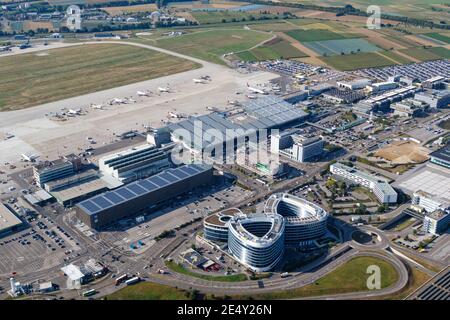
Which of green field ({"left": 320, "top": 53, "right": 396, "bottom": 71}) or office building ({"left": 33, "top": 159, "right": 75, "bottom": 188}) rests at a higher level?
green field ({"left": 320, "top": 53, "right": 396, "bottom": 71})

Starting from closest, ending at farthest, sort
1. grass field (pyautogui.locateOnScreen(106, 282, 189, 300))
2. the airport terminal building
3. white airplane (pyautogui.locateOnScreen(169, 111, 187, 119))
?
grass field (pyautogui.locateOnScreen(106, 282, 189, 300)) → the airport terminal building → white airplane (pyautogui.locateOnScreen(169, 111, 187, 119))

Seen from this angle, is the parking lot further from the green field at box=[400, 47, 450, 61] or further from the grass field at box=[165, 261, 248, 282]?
the green field at box=[400, 47, 450, 61]

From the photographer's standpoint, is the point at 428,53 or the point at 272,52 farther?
the point at 428,53

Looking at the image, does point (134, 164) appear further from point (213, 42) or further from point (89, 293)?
point (213, 42)

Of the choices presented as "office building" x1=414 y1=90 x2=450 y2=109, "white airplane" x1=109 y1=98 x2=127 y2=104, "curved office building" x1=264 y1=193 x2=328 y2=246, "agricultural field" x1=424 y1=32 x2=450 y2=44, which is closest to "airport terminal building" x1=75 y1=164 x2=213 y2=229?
"curved office building" x1=264 y1=193 x2=328 y2=246

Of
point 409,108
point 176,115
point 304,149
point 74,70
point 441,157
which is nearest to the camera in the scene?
point 441,157

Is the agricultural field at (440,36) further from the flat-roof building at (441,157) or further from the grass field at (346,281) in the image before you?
the grass field at (346,281)

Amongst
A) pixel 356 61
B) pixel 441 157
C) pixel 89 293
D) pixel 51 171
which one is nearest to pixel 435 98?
pixel 441 157
